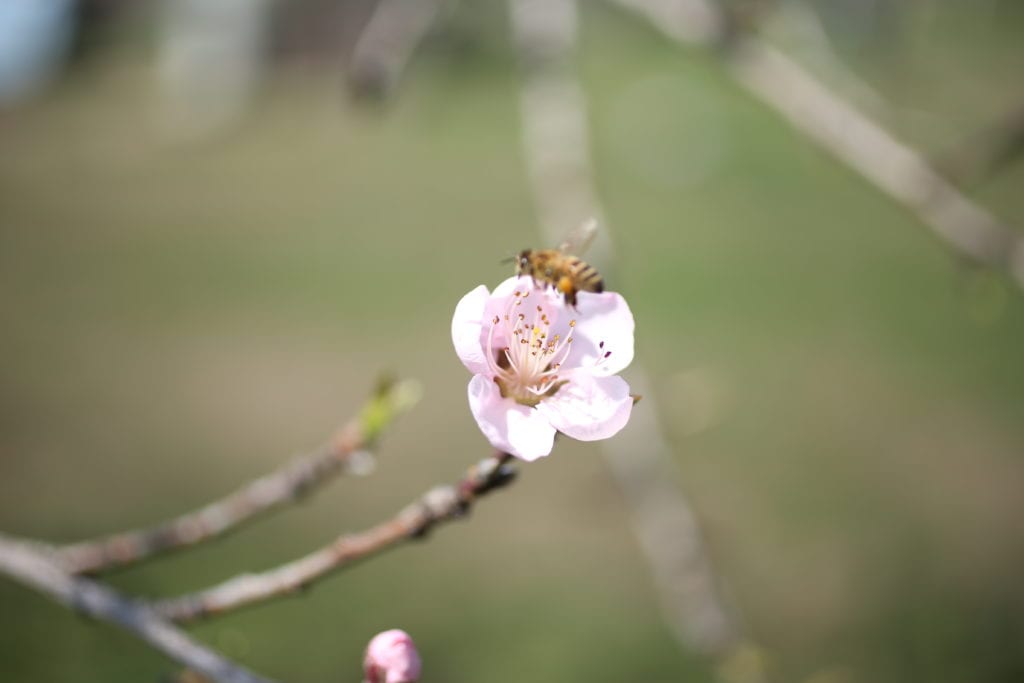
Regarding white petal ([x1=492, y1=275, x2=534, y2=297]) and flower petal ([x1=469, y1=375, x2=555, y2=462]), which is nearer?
flower petal ([x1=469, y1=375, x2=555, y2=462])

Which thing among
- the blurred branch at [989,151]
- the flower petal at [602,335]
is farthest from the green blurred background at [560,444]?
the flower petal at [602,335]

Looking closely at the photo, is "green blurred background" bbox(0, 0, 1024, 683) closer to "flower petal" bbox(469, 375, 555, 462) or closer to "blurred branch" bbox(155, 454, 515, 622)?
"blurred branch" bbox(155, 454, 515, 622)

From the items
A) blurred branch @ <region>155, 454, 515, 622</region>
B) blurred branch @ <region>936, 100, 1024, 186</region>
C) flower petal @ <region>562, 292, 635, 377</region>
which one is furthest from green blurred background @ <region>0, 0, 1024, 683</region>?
flower petal @ <region>562, 292, 635, 377</region>

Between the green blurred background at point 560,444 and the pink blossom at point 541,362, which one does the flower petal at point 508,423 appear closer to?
the pink blossom at point 541,362

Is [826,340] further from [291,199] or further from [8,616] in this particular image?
[291,199]

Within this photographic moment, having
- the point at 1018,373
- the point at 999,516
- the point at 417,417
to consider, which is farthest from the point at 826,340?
the point at 417,417

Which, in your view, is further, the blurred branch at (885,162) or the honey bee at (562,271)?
the blurred branch at (885,162)
